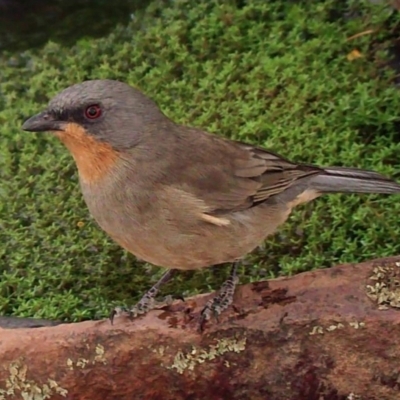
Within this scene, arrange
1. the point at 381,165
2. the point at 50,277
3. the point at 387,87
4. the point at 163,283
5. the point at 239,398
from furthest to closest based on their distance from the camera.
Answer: the point at 387,87, the point at 381,165, the point at 50,277, the point at 163,283, the point at 239,398

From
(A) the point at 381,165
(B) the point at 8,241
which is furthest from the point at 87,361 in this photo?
(A) the point at 381,165

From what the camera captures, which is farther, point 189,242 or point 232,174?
point 232,174

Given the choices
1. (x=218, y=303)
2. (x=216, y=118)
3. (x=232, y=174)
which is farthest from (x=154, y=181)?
(x=216, y=118)

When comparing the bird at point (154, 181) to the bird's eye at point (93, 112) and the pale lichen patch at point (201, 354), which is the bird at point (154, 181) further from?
the pale lichen patch at point (201, 354)

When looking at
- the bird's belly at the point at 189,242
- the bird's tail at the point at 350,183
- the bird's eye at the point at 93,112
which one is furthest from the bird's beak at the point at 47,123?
the bird's tail at the point at 350,183

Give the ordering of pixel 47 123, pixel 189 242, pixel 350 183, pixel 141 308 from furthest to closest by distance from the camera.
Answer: pixel 350 183 < pixel 141 308 < pixel 189 242 < pixel 47 123

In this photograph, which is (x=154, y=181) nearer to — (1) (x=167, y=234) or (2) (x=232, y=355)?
(1) (x=167, y=234)

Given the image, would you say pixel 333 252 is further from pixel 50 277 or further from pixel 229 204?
pixel 50 277

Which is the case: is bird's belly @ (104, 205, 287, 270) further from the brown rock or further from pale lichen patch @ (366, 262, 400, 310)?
pale lichen patch @ (366, 262, 400, 310)
